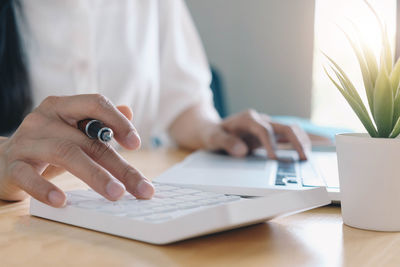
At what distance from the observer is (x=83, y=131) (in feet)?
1.56

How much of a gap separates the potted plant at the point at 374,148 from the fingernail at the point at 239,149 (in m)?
0.49

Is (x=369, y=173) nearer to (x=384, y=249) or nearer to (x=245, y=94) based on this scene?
(x=384, y=249)

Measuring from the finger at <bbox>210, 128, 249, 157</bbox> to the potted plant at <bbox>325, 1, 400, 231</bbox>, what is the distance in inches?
19.4

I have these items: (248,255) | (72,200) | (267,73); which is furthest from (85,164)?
(267,73)

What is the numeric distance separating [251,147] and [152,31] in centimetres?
61

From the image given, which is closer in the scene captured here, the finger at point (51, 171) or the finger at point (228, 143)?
the finger at point (51, 171)

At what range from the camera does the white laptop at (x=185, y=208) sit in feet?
1.07

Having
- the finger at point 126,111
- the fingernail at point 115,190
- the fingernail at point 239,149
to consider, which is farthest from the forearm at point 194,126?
the fingernail at point 115,190

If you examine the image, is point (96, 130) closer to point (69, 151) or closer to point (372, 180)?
point (69, 151)

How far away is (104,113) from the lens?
46 cm

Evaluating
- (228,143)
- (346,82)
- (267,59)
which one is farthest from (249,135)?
(267,59)

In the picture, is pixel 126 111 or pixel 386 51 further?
pixel 126 111

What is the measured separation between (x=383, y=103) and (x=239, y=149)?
524 millimetres

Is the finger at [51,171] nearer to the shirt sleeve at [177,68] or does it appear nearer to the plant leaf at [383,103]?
the plant leaf at [383,103]
